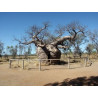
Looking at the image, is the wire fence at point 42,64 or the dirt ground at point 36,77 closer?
the dirt ground at point 36,77

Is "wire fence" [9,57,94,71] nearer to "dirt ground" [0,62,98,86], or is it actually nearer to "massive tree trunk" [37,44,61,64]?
"massive tree trunk" [37,44,61,64]

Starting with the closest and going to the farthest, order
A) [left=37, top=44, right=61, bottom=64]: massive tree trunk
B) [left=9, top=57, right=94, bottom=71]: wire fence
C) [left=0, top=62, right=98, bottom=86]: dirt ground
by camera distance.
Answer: [left=0, top=62, right=98, bottom=86]: dirt ground < [left=9, top=57, right=94, bottom=71]: wire fence < [left=37, top=44, right=61, bottom=64]: massive tree trunk

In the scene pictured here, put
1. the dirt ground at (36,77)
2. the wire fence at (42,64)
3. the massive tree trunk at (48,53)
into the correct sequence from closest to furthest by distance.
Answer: the dirt ground at (36,77), the wire fence at (42,64), the massive tree trunk at (48,53)

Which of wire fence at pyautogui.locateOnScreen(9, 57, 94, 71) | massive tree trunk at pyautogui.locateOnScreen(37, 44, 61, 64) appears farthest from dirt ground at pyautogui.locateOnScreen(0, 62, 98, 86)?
massive tree trunk at pyautogui.locateOnScreen(37, 44, 61, 64)

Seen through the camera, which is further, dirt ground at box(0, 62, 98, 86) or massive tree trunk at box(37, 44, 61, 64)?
massive tree trunk at box(37, 44, 61, 64)

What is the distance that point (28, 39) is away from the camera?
14867 millimetres

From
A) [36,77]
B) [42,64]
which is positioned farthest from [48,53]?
[36,77]

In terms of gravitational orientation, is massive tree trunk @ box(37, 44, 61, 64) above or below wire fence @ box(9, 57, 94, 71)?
above

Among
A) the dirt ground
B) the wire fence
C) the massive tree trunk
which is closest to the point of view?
the dirt ground

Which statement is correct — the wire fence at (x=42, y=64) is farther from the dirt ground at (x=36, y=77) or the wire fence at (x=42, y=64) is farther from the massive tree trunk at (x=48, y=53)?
the dirt ground at (x=36, y=77)

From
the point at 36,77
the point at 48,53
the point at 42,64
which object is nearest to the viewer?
the point at 36,77

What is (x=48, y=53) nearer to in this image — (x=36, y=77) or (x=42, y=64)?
(x=42, y=64)

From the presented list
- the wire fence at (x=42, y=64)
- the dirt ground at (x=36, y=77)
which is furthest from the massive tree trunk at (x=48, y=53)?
the dirt ground at (x=36, y=77)

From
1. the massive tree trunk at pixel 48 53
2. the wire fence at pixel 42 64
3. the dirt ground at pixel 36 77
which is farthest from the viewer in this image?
the massive tree trunk at pixel 48 53
